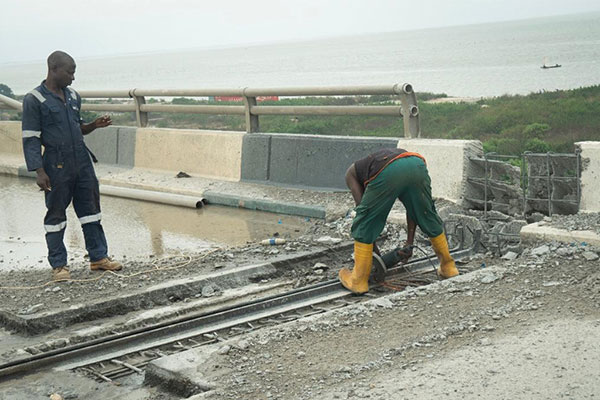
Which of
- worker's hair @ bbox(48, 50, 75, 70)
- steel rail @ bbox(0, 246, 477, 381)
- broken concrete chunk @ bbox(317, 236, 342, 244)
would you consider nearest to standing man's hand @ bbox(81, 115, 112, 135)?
worker's hair @ bbox(48, 50, 75, 70)

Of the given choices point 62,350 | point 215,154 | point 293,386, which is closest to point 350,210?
point 215,154

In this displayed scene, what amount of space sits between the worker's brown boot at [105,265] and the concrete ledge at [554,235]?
3859 millimetres

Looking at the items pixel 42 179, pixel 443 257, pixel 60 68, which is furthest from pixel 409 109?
pixel 42 179

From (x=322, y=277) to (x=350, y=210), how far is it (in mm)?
2035

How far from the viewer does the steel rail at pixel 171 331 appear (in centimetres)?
Answer: 632

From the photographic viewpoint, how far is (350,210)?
10.1 meters

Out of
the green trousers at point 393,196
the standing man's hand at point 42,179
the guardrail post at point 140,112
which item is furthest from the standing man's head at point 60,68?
the guardrail post at point 140,112

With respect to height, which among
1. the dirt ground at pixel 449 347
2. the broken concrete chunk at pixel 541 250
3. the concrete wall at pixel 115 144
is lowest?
the dirt ground at pixel 449 347

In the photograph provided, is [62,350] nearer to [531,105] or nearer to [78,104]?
[78,104]

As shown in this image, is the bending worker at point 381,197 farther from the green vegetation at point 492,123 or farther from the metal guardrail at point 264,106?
the green vegetation at point 492,123

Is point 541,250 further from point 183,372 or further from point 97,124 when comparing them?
point 97,124

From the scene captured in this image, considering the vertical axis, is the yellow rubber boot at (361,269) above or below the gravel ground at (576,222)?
below

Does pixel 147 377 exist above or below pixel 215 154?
below

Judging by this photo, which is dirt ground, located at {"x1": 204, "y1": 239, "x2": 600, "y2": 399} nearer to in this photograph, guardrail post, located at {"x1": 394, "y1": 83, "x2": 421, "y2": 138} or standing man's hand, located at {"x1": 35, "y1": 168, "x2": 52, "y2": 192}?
standing man's hand, located at {"x1": 35, "y1": 168, "x2": 52, "y2": 192}
